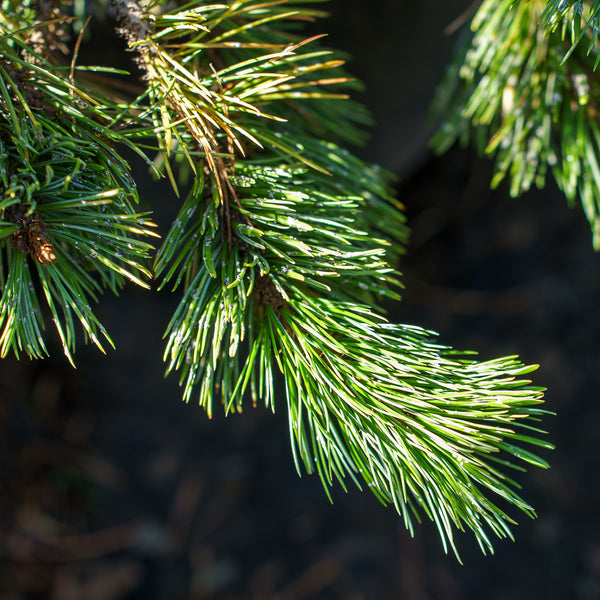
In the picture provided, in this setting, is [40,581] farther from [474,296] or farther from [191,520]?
[474,296]

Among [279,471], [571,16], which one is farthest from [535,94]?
[279,471]

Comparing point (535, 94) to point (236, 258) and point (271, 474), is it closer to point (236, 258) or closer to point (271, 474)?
point (236, 258)

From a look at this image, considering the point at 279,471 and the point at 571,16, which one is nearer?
the point at 571,16

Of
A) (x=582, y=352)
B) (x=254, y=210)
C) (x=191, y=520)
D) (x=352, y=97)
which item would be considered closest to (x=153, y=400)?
(x=191, y=520)

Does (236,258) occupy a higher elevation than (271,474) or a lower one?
higher

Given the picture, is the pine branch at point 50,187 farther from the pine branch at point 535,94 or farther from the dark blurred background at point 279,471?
the dark blurred background at point 279,471

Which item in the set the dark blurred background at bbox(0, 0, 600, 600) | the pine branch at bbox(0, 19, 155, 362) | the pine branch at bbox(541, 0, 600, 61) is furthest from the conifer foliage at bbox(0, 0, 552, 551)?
the dark blurred background at bbox(0, 0, 600, 600)
